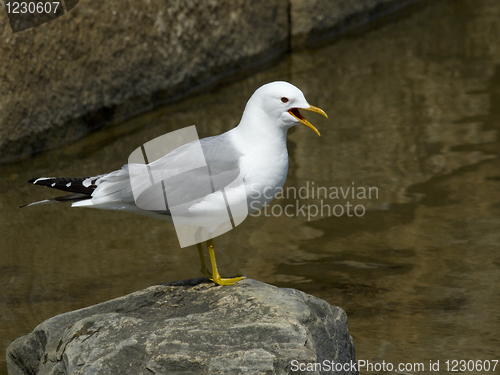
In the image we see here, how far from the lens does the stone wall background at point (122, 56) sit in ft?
18.5

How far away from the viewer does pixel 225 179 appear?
3008 millimetres

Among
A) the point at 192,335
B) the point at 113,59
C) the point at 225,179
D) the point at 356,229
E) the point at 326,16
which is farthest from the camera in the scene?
the point at 326,16

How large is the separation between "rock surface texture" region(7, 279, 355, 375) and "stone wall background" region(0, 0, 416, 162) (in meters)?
2.94

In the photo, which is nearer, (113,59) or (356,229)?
(356,229)

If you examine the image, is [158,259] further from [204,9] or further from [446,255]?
[204,9]

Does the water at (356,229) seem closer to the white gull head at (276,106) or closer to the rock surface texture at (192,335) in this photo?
the rock surface texture at (192,335)

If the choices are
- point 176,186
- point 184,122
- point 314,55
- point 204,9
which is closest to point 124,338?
point 176,186

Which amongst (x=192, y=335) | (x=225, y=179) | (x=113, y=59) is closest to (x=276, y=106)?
(x=225, y=179)

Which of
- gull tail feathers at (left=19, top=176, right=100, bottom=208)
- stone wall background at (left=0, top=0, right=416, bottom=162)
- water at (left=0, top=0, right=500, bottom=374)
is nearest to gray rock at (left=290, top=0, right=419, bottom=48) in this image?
stone wall background at (left=0, top=0, right=416, bottom=162)

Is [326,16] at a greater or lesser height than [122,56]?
greater

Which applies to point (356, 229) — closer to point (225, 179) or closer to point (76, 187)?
point (225, 179)

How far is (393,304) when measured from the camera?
3.96m

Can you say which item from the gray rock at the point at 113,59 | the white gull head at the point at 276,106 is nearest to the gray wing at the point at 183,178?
the white gull head at the point at 276,106

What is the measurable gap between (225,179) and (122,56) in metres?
3.63
